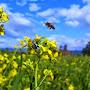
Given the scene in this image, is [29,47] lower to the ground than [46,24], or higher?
lower

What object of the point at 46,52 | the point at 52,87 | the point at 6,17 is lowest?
the point at 52,87

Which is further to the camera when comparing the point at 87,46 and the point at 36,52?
the point at 87,46

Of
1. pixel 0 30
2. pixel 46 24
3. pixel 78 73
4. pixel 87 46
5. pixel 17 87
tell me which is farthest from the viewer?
pixel 87 46

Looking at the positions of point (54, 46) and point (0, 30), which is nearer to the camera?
point (0, 30)

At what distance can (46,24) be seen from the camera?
154 inches

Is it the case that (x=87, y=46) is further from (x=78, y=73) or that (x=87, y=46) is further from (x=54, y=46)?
(x=54, y=46)

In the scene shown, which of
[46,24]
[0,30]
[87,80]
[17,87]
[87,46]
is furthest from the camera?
[87,46]

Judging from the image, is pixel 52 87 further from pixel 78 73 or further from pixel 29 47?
pixel 29 47

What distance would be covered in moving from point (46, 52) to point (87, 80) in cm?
510

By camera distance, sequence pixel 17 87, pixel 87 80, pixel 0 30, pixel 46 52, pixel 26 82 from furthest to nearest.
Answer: pixel 87 80 < pixel 26 82 < pixel 17 87 < pixel 46 52 < pixel 0 30

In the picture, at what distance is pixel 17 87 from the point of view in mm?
4926

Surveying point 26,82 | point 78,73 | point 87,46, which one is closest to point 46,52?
point 26,82

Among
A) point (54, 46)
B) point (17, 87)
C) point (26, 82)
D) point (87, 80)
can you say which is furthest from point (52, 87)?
point (54, 46)

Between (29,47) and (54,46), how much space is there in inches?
8.8
